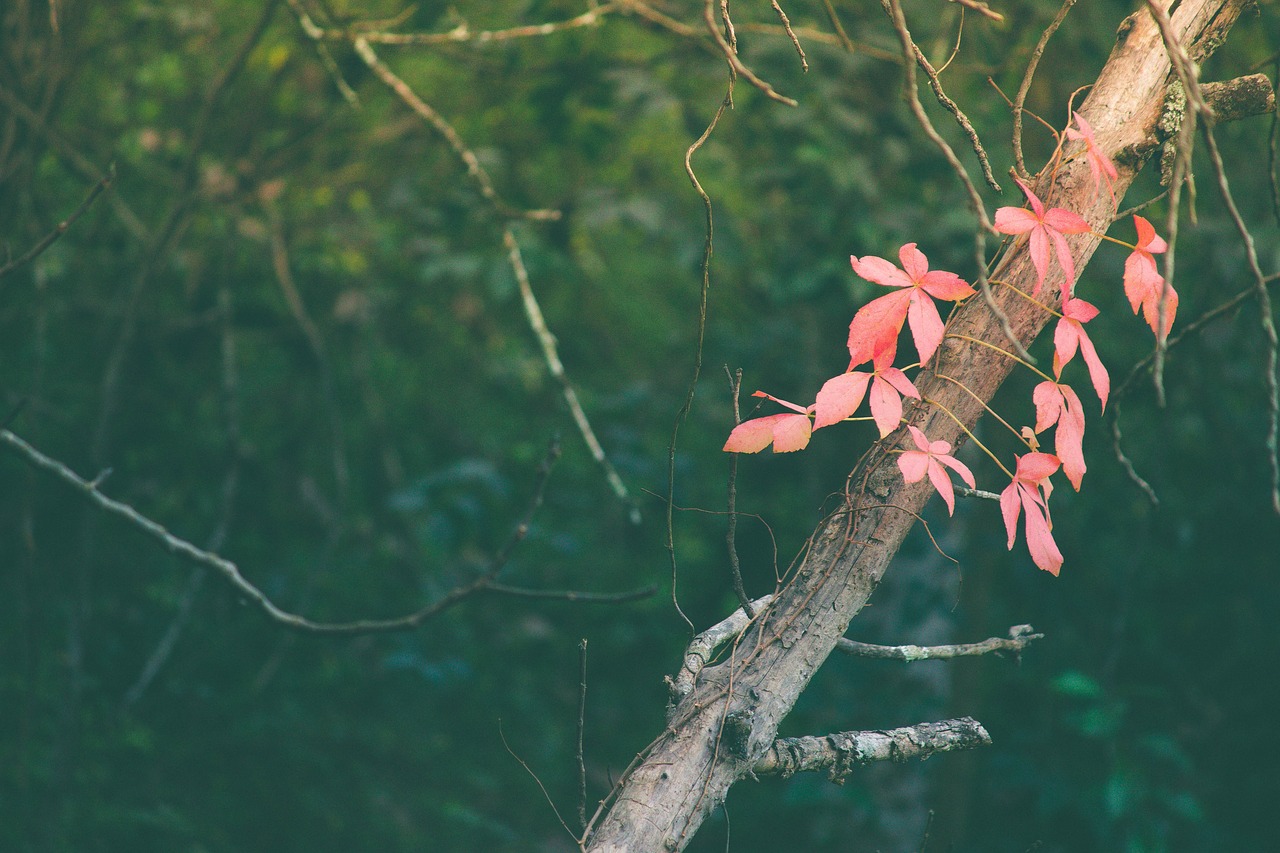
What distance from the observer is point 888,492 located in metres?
0.85

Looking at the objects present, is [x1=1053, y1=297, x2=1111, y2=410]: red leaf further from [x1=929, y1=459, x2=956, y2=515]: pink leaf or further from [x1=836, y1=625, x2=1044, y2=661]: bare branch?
[x1=836, y1=625, x2=1044, y2=661]: bare branch

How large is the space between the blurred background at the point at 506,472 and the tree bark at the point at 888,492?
1.30 metres

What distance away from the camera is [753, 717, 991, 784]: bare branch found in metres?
0.86

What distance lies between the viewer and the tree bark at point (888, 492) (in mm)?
801

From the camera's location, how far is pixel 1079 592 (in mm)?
2758

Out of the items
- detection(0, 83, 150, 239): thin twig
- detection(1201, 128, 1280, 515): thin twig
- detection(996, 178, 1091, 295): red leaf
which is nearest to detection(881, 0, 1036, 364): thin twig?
detection(996, 178, 1091, 295): red leaf

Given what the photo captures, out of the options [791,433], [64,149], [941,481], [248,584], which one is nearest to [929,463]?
[941,481]

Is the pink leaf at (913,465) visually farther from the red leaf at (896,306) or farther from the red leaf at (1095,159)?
the red leaf at (1095,159)

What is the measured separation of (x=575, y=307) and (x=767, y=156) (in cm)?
126

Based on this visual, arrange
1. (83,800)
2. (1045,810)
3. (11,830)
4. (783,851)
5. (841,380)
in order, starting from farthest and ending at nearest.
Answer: (783,851) < (83,800) < (11,830) < (1045,810) < (841,380)

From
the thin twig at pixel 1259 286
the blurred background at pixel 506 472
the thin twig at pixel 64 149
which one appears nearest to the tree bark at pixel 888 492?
the thin twig at pixel 1259 286

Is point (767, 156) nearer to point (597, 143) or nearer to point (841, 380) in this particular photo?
point (597, 143)

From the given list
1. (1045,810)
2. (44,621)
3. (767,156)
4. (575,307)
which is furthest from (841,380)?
(575,307)

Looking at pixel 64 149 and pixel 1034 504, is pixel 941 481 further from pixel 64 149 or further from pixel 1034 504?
pixel 64 149
